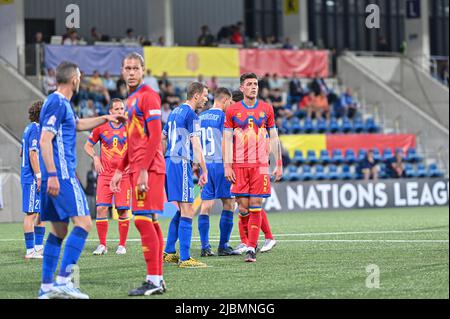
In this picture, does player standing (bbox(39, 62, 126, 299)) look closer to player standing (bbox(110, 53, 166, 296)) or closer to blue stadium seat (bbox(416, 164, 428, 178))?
player standing (bbox(110, 53, 166, 296))

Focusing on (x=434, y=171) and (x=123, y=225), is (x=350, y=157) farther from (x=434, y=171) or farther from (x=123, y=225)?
(x=123, y=225)

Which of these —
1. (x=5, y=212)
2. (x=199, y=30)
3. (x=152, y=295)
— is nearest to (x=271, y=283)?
(x=152, y=295)

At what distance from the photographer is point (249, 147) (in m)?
13.7

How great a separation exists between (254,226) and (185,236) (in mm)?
1044

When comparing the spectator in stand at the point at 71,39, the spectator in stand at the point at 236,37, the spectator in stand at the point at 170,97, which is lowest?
the spectator in stand at the point at 170,97

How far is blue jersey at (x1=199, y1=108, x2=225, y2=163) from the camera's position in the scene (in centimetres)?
1496

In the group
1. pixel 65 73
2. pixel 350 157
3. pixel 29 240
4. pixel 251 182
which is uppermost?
pixel 65 73

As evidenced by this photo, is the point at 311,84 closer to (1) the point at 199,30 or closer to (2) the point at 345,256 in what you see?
(1) the point at 199,30

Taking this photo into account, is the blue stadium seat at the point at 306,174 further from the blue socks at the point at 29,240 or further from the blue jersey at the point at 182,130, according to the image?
the blue jersey at the point at 182,130

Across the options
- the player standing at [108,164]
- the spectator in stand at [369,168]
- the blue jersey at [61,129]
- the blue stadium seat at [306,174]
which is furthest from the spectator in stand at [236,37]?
the blue jersey at [61,129]

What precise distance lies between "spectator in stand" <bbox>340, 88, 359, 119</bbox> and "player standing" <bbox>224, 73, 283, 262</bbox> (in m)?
23.3

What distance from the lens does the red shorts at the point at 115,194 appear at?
50.6 feet

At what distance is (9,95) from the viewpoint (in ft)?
100

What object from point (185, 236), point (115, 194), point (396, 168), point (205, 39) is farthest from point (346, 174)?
point (185, 236)
